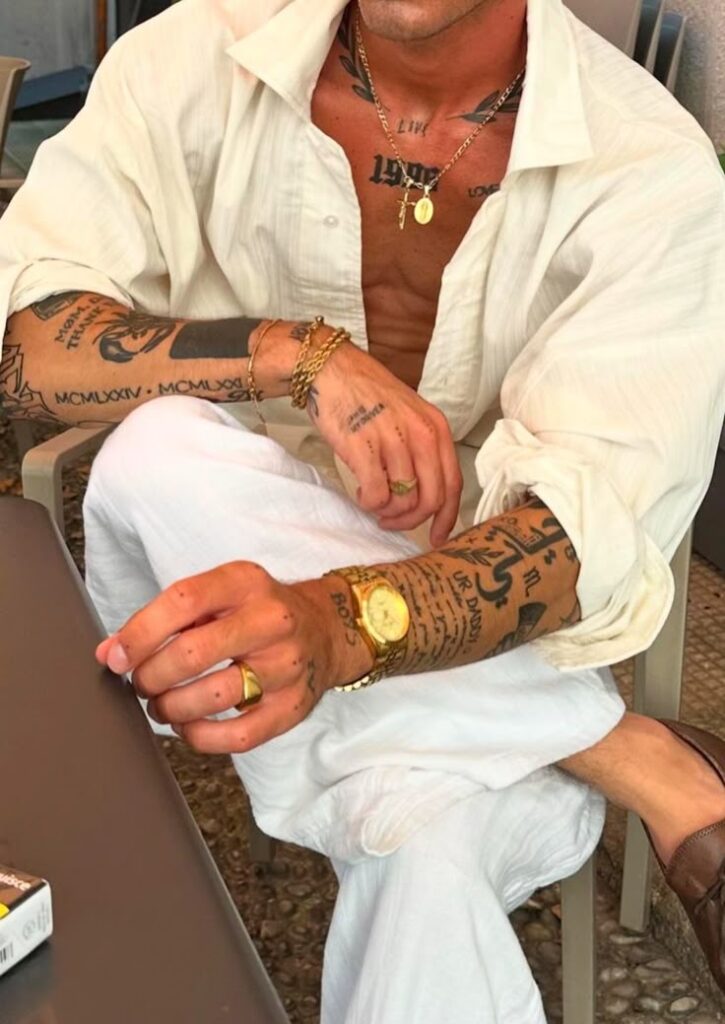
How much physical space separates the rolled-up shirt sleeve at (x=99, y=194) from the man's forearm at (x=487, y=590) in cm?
51

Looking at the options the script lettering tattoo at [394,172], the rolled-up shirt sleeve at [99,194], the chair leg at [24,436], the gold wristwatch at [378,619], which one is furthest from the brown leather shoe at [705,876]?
the chair leg at [24,436]

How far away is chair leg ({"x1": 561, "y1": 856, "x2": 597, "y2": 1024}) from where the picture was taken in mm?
1191

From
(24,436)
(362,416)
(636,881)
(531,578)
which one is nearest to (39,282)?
(362,416)

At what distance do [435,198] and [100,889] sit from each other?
0.98 metres

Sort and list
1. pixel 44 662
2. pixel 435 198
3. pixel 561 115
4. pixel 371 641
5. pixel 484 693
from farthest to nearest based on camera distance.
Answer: pixel 435 198
pixel 561 115
pixel 484 693
pixel 371 641
pixel 44 662

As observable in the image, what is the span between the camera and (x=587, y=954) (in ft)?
4.09

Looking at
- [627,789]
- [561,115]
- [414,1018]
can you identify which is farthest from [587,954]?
[561,115]

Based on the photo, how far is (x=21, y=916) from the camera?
0.56m

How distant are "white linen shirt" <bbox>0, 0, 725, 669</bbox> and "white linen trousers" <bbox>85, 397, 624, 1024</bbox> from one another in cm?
9

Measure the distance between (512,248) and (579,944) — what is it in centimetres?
68

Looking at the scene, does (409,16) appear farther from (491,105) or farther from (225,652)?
(225,652)

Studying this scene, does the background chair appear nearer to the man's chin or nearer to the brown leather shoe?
the man's chin

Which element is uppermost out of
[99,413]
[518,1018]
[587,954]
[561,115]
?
[561,115]

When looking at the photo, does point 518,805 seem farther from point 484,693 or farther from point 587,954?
point 587,954
